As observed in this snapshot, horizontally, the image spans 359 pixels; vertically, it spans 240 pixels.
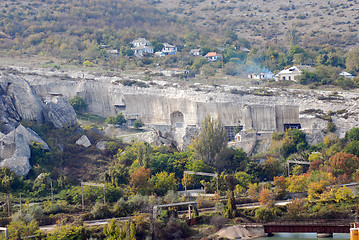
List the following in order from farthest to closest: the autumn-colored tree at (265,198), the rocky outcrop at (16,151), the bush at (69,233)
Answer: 1. the rocky outcrop at (16,151)
2. the autumn-colored tree at (265,198)
3. the bush at (69,233)

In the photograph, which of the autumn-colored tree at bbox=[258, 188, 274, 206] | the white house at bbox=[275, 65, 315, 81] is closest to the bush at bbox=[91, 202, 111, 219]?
the autumn-colored tree at bbox=[258, 188, 274, 206]

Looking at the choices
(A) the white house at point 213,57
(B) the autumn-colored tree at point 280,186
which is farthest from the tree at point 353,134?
(A) the white house at point 213,57

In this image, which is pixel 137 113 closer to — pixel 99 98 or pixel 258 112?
pixel 99 98

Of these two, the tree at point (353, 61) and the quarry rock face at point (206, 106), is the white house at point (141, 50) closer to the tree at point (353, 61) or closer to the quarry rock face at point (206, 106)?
the quarry rock face at point (206, 106)

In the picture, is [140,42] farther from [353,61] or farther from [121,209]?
[121,209]

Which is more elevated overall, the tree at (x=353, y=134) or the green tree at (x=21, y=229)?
the tree at (x=353, y=134)

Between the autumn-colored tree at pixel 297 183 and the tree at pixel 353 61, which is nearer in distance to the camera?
the autumn-colored tree at pixel 297 183
